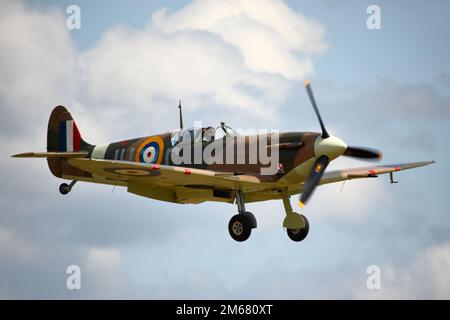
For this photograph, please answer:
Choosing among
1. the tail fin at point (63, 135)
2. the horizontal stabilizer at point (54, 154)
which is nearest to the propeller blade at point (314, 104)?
the horizontal stabilizer at point (54, 154)

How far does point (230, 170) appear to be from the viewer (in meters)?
21.7

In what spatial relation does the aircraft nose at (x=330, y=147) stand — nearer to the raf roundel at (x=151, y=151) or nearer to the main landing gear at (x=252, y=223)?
the main landing gear at (x=252, y=223)

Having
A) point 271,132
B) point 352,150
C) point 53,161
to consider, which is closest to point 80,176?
point 53,161

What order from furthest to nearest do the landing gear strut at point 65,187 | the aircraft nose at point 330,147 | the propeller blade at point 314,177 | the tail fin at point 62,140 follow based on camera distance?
1. the tail fin at point 62,140
2. the landing gear strut at point 65,187
3. the aircraft nose at point 330,147
4. the propeller blade at point 314,177

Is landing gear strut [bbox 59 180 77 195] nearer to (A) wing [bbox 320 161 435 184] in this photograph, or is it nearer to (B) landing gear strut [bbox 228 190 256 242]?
(B) landing gear strut [bbox 228 190 256 242]

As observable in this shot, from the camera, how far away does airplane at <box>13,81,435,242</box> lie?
20.8 m

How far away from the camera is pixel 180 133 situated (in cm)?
2258

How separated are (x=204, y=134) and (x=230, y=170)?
4.00 ft

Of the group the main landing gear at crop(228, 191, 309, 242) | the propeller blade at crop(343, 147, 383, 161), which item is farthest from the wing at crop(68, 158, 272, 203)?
the propeller blade at crop(343, 147, 383, 161)

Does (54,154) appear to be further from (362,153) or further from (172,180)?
(362,153)

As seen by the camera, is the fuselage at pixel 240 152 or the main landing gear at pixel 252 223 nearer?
the fuselage at pixel 240 152

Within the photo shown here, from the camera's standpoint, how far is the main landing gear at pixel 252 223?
21469 mm

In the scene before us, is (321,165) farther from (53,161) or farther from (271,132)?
(53,161)

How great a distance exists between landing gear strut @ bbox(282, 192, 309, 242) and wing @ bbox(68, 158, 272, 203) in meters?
1.20
